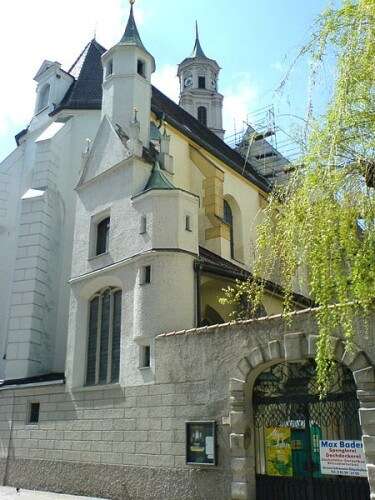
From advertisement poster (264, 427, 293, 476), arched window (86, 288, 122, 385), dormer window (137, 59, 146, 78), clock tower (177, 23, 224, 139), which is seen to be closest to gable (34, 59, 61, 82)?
dormer window (137, 59, 146, 78)

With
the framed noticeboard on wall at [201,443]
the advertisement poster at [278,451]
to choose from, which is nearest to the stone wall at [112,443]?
the framed noticeboard on wall at [201,443]

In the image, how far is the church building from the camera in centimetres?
914

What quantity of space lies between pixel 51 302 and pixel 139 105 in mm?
7259

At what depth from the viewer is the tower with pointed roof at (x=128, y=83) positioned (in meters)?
17.0

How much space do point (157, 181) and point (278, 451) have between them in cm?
767

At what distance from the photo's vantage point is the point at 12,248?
20.3 m

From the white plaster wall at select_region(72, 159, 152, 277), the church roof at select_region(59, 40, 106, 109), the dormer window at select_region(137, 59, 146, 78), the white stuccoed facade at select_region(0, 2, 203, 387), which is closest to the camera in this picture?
the white stuccoed facade at select_region(0, 2, 203, 387)

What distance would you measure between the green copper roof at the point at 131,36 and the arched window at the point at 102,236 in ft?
22.7

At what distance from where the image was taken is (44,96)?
22.9m

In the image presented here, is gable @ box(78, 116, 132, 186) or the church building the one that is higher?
gable @ box(78, 116, 132, 186)

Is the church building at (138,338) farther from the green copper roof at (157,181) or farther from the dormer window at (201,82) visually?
the dormer window at (201,82)

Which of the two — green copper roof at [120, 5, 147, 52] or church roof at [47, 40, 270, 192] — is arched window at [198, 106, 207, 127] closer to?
church roof at [47, 40, 270, 192]

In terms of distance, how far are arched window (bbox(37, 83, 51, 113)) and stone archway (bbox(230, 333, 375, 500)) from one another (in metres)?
17.1

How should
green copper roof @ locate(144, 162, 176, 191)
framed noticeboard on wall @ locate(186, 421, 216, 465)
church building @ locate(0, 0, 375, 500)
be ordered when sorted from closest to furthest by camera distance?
church building @ locate(0, 0, 375, 500), framed noticeboard on wall @ locate(186, 421, 216, 465), green copper roof @ locate(144, 162, 176, 191)
